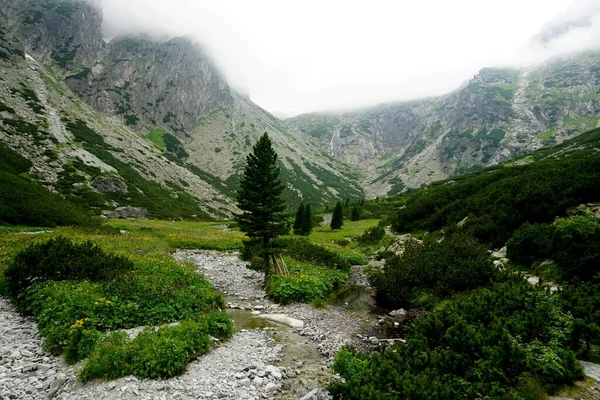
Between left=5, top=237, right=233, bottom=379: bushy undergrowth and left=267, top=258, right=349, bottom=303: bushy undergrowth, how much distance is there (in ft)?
14.6

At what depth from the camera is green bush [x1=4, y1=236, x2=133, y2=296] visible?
50.0ft

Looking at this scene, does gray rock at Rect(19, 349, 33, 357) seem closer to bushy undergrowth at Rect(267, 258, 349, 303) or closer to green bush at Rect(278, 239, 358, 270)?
bushy undergrowth at Rect(267, 258, 349, 303)

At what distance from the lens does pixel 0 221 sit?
35.5 m

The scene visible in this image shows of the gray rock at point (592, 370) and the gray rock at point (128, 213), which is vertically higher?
the gray rock at point (592, 370)

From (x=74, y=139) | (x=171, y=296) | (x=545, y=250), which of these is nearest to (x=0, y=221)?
(x=171, y=296)

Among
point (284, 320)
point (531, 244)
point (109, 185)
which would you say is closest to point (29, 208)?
point (284, 320)

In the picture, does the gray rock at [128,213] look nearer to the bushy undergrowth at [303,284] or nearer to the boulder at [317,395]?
the bushy undergrowth at [303,284]

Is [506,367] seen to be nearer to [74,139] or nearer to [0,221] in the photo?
[0,221]

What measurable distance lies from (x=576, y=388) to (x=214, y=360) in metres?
10.5

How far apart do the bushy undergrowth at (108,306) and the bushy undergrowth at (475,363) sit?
590cm


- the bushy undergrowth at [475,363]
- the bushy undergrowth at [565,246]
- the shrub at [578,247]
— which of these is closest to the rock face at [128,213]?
the bushy undergrowth at [565,246]

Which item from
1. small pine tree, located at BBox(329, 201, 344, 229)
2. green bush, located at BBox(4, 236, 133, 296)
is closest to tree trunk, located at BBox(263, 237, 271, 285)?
green bush, located at BBox(4, 236, 133, 296)

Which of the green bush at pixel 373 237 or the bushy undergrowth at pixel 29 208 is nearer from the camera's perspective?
the bushy undergrowth at pixel 29 208

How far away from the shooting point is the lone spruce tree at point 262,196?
23.2 m
